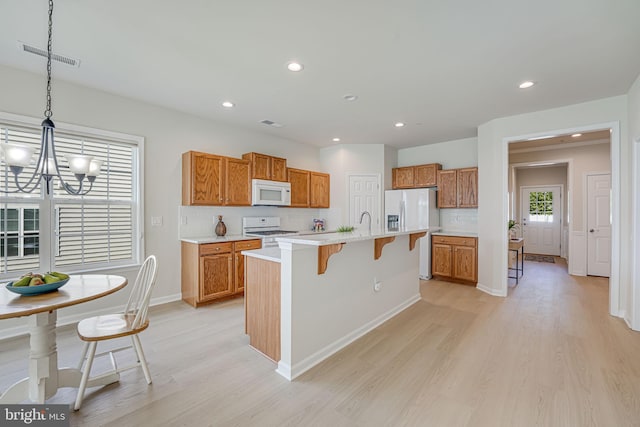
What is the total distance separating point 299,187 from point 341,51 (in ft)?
10.7

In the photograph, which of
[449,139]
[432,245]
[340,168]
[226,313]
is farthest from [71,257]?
[449,139]

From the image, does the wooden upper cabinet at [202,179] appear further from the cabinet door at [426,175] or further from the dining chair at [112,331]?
the cabinet door at [426,175]

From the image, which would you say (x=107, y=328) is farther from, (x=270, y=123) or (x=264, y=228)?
(x=270, y=123)

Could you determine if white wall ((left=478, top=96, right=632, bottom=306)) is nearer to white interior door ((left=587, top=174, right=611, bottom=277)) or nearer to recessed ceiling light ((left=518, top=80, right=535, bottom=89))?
recessed ceiling light ((left=518, top=80, right=535, bottom=89))

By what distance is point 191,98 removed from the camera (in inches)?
139

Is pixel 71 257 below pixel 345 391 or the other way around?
the other way around

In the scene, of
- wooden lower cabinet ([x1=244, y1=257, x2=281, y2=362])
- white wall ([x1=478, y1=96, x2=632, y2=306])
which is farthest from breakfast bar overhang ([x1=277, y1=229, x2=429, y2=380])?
white wall ([x1=478, y1=96, x2=632, y2=306])

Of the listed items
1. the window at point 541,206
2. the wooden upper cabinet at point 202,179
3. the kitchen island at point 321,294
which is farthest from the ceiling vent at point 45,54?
the window at point 541,206

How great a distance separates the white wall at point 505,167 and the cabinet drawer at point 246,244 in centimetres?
364

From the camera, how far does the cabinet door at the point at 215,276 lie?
3.74m

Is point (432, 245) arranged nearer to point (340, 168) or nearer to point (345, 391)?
point (340, 168)

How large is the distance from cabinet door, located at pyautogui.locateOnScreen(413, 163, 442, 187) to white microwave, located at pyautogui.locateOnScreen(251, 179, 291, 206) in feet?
8.73

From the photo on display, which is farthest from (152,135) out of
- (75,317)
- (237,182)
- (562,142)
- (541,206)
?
(541,206)

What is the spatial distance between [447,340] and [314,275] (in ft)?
5.19
